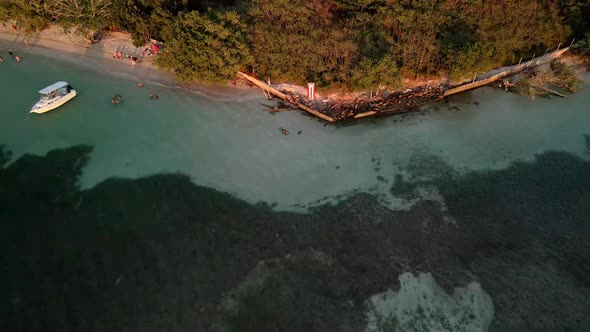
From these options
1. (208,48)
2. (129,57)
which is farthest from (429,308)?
(129,57)

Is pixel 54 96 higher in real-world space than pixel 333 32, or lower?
lower

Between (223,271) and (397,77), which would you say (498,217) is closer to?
(397,77)

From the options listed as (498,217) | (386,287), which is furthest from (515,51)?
(386,287)

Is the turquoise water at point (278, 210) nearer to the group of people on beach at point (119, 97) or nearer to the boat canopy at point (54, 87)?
the group of people on beach at point (119, 97)

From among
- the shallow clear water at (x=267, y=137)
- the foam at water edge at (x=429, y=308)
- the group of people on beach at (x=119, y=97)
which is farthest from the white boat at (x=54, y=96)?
the foam at water edge at (x=429, y=308)

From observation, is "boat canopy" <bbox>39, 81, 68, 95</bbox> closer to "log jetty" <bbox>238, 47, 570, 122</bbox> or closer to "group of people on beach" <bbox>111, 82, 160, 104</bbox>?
"group of people on beach" <bbox>111, 82, 160, 104</bbox>

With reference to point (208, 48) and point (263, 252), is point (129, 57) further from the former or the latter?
point (263, 252)
